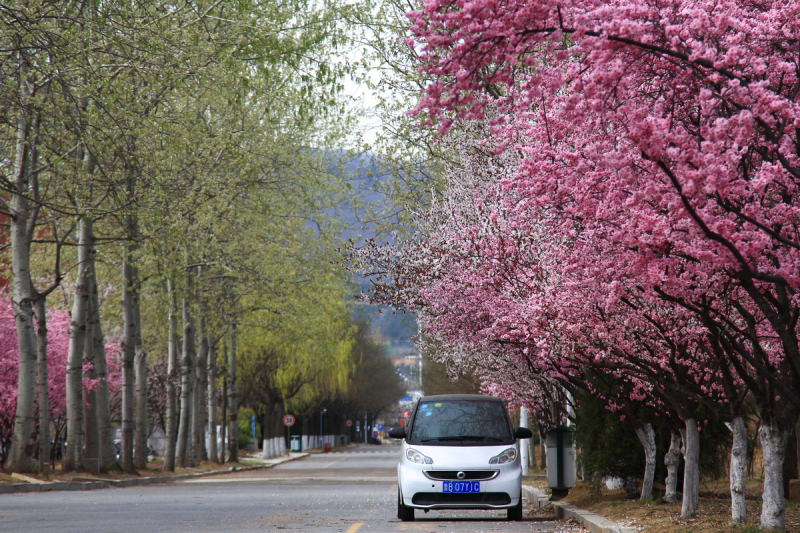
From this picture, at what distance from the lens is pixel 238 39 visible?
18.1 meters

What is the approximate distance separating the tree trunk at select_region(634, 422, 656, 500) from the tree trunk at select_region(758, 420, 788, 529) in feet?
17.3

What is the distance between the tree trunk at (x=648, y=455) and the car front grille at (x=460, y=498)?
2.14m

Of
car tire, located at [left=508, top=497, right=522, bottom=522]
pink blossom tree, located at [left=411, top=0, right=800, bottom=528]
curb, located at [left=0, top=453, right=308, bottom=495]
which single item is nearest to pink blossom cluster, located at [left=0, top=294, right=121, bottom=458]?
curb, located at [left=0, top=453, right=308, bottom=495]

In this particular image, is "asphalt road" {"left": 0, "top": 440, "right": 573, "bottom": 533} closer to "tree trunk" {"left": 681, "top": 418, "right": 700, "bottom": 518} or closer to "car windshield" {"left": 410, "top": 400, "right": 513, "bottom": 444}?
"car windshield" {"left": 410, "top": 400, "right": 513, "bottom": 444}

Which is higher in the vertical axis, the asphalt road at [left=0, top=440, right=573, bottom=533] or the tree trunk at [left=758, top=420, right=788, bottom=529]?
the tree trunk at [left=758, top=420, right=788, bottom=529]

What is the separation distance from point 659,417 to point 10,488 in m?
13.7

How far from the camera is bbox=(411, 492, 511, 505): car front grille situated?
14.1 metres

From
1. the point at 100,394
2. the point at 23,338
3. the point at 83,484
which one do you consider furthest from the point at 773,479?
the point at 100,394

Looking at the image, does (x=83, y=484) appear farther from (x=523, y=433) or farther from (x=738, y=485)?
(x=738, y=485)

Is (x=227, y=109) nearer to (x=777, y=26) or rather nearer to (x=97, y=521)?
(x=97, y=521)

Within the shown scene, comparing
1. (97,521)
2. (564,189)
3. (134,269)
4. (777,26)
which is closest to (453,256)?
(97,521)

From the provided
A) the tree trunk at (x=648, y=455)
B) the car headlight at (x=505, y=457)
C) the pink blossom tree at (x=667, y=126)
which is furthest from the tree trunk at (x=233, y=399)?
the pink blossom tree at (x=667, y=126)

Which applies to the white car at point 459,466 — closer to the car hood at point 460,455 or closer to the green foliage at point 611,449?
the car hood at point 460,455

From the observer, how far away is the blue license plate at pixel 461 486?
555 inches
